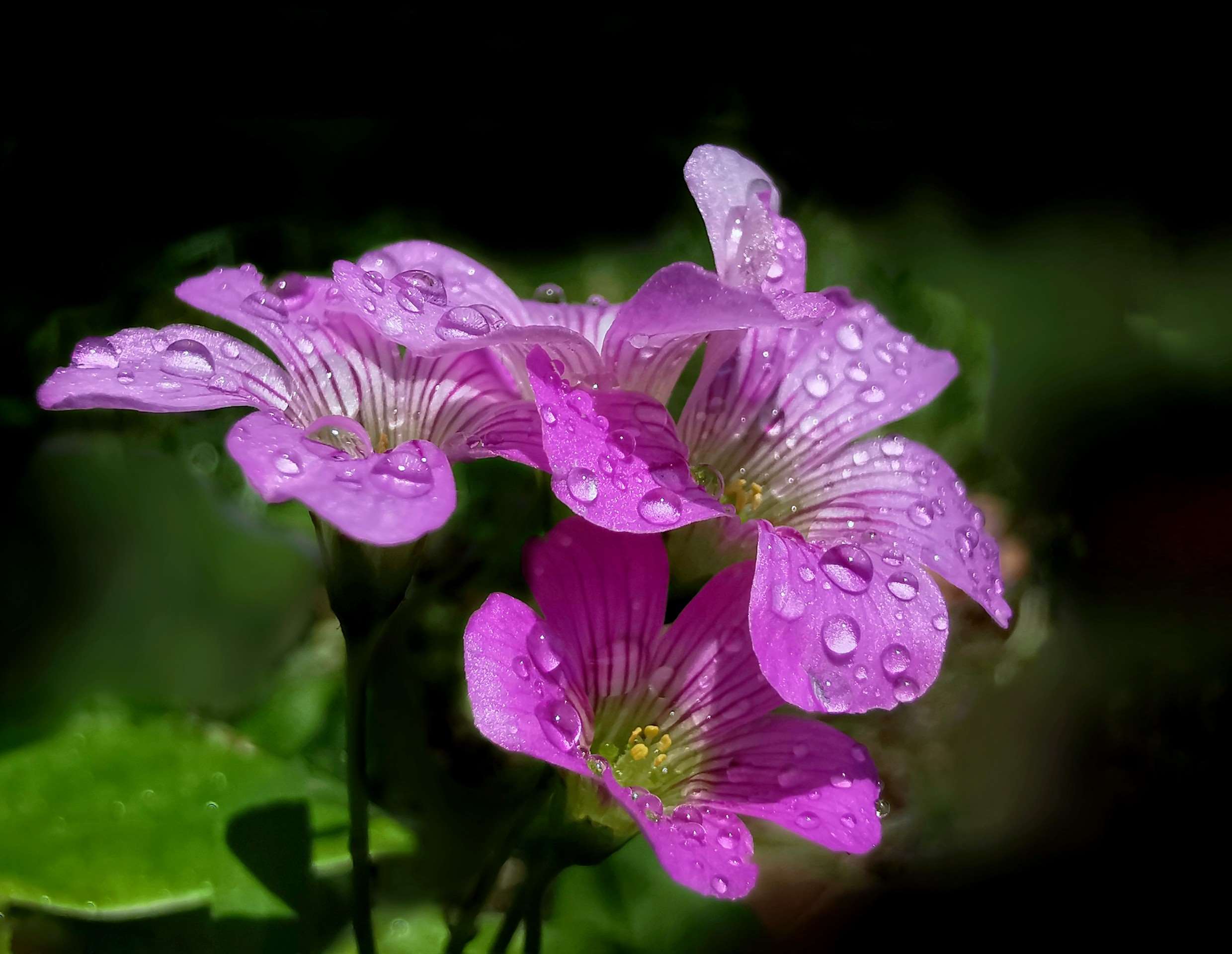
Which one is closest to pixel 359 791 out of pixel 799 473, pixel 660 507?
pixel 660 507

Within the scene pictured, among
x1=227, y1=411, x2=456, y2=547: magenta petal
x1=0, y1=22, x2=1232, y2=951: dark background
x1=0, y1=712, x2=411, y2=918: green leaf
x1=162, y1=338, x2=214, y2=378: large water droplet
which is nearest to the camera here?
x1=227, y1=411, x2=456, y2=547: magenta petal

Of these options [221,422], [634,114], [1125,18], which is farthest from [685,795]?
[1125,18]

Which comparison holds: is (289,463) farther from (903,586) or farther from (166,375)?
(903,586)

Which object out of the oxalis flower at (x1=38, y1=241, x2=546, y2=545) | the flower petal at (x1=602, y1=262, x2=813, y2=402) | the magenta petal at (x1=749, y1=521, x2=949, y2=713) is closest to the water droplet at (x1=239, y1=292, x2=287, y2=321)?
the oxalis flower at (x1=38, y1=241, x2=546, y2=545)

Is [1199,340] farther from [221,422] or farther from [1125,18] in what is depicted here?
[221,422]

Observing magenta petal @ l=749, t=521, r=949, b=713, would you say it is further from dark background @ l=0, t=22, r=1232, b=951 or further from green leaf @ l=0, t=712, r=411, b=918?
dark background @ l=0, t=22, r=1232, b=951
